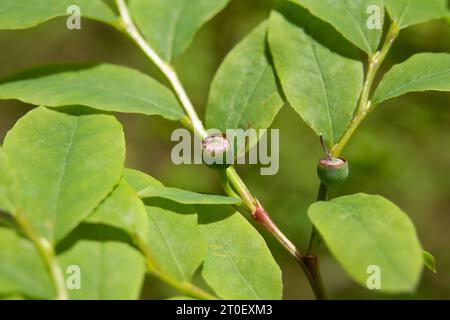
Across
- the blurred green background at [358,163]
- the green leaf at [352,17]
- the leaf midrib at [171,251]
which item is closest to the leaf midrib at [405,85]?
the green leaf at [352,17]

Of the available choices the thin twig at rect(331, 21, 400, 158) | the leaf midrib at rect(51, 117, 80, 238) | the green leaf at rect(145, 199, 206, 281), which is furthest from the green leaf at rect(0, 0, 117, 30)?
the thin twig at rect(331, 21, 400, 158)

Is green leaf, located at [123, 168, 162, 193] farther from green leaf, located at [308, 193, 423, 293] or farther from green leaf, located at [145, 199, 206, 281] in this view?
green leaf, located at [308, 193, 423, 293]

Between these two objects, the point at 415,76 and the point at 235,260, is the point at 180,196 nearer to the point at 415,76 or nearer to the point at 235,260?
the point at 235,260

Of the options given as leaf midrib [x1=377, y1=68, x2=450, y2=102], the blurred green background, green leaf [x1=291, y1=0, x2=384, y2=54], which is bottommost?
the blurred green background

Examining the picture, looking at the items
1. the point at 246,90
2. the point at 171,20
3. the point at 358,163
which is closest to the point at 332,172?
the point at 246,90

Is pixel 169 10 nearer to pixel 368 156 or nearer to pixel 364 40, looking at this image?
pixel 364 40
